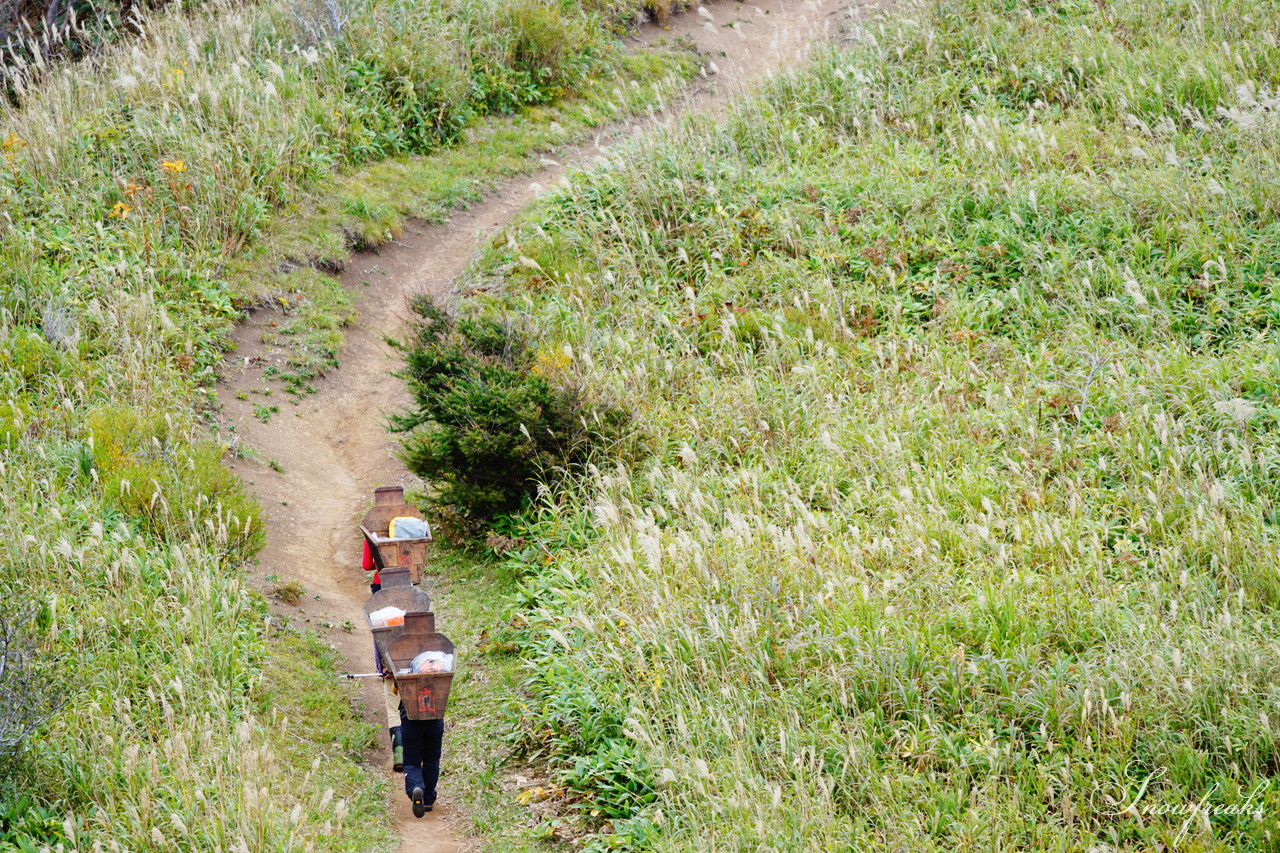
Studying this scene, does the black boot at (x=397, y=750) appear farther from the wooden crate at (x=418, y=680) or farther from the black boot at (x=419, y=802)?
the wooden crate at (x=418, y=680)

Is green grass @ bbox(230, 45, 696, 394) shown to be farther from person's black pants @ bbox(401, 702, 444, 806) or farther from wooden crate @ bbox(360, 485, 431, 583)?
person's black pants @ bbox(401, 702, 444, 806)

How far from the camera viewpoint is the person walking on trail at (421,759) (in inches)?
232

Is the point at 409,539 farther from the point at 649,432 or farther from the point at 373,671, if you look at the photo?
the point at 649,432

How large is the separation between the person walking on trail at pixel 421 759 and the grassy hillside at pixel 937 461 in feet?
2.50

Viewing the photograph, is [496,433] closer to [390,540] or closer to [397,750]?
[390,540]

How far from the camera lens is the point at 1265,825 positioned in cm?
462

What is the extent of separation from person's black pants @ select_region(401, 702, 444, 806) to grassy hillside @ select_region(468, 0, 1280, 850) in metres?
0.76

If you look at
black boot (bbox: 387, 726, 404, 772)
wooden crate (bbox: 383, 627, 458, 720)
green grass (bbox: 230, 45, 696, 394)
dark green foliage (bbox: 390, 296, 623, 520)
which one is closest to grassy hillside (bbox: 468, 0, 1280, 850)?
dark green foliage (bbox: 390, 296, 623, 520)

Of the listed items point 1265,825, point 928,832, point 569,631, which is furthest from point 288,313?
point 1265,825

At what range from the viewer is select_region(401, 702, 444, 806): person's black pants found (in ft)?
19.3

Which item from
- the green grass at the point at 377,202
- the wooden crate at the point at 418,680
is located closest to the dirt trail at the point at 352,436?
the green grass at the point at 377,202

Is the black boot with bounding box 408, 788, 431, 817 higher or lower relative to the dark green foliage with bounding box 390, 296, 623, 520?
lower

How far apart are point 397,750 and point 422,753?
0.39 meters

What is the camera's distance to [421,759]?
A: 6023 millimetres
